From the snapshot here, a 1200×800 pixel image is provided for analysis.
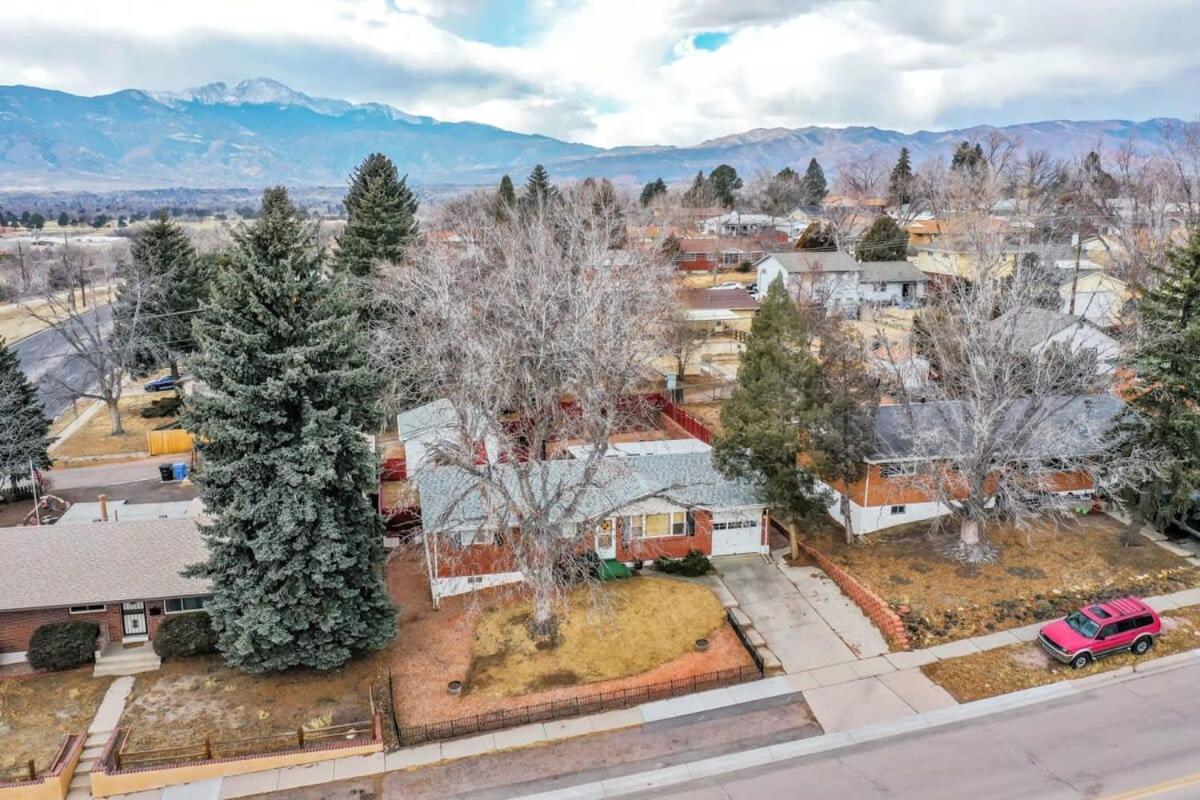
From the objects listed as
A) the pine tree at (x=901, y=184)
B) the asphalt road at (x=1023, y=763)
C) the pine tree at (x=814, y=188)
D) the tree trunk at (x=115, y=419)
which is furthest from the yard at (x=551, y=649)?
the pine tree at (x=814, y=188)

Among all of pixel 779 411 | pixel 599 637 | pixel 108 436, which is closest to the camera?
pixel 599 637

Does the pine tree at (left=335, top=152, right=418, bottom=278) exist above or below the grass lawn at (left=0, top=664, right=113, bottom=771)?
above

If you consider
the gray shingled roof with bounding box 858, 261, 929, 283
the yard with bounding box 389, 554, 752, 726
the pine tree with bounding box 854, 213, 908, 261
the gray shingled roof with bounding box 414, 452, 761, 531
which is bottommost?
the yard with bounding box 389, 554, 752, 726

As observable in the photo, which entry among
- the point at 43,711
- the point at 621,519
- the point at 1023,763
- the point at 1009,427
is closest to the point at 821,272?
the point at 1009,427

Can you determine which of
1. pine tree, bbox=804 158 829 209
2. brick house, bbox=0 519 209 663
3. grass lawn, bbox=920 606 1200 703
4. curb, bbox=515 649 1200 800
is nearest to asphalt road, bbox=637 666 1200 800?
curb, bbox=515 649 1200 800

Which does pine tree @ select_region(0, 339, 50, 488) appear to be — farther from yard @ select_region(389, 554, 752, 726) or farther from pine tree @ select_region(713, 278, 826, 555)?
pine tree @ select_region(713, 278, 826, 555)

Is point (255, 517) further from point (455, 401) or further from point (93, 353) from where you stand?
point (93, 353)

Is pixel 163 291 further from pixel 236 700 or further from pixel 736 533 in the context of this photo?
pixel 736 533

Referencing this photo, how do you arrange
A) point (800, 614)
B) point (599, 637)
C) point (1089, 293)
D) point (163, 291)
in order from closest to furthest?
point (599, 637)
point (800, 614)
point (163, 291)
point (1089, 293)
